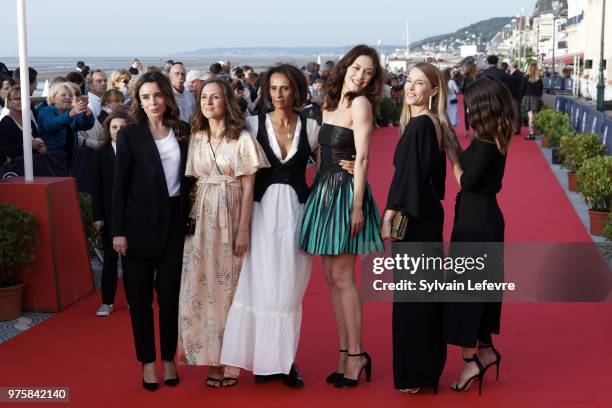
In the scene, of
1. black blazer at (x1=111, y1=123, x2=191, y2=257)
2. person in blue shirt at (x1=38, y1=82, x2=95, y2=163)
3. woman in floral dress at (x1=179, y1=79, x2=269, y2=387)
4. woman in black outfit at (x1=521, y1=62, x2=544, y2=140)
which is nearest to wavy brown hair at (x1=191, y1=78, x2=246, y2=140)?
woman in floral dress at (x1=179, y1=79, x2=269, y2=387)

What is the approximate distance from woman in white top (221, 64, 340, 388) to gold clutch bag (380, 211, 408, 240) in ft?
1.70

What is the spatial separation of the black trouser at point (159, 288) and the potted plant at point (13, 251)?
1.77m

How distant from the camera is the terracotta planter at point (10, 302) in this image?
6676 millimetres

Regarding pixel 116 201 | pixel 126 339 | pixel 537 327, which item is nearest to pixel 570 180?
pixel 537 327

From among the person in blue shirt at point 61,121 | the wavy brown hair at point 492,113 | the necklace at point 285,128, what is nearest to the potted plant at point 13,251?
the person in blue shirt at point 61,121

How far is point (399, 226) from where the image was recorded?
4871 millimetres

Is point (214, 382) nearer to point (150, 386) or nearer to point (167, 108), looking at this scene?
point (150, 386)

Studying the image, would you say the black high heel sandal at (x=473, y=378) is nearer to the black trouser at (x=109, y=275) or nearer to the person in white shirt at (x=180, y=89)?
the black trouser at (x=109, y=275)

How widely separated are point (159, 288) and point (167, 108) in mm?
977

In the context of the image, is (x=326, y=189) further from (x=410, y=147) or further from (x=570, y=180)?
(x=570, y=180)

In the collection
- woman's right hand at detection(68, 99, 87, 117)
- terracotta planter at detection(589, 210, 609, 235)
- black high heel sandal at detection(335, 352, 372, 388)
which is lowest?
black high heel sandal at detection(335, 352, 372, 388)

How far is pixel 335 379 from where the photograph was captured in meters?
5.22

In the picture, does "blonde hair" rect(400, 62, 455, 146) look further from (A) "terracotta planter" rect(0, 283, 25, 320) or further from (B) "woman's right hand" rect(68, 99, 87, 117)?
(B) "woman's right hand" rect(68, 99, 87, 117)

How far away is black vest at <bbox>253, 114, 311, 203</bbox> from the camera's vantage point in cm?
504
